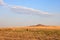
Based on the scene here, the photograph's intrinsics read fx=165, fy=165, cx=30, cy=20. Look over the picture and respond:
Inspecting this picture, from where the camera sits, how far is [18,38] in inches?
716

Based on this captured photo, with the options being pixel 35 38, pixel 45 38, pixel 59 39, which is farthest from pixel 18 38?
pixel 59 39

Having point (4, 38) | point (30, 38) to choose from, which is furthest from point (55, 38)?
point (4, 38)

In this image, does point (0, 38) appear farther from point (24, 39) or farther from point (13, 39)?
point (24, 39)

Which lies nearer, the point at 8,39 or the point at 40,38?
the point at 8,39

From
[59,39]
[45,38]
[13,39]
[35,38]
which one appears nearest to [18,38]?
[13,39]

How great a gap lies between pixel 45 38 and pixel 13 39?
12.5ft

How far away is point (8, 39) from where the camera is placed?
1756 centimetres

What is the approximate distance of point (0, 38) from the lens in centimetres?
1789

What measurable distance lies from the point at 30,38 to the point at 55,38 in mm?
2905

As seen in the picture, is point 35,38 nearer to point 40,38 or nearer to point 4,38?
point 40,38

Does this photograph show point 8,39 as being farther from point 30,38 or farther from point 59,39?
point 59,39

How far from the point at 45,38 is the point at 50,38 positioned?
0.57 m

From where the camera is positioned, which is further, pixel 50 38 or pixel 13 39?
pixel 50 38

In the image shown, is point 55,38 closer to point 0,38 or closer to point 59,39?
point 59,39
